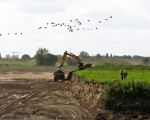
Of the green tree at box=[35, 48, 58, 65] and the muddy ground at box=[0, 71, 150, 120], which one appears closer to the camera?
the muddy ground at box=[0, 71, 150, 120]

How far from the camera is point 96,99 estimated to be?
31500 mm

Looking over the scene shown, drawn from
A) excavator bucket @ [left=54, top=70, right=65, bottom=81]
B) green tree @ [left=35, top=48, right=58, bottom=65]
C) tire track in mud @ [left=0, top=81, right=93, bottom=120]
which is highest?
green tree @ [left=35, top=48, right=58, bottom=65]

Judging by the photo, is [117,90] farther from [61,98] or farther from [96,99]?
[61,98]

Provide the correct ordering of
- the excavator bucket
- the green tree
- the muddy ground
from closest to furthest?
the muddy ground → the excavator bucket → the green tree

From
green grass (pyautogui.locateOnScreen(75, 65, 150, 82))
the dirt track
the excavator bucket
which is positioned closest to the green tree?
the excavator bucket

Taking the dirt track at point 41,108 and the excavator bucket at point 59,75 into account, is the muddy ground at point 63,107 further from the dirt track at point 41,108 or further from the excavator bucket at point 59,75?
the excavator bucket at point 59,75

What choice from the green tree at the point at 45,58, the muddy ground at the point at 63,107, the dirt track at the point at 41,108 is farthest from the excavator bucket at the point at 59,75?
the green tree at the point at 45,58

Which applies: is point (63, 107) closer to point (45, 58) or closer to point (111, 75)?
point (111, 75)

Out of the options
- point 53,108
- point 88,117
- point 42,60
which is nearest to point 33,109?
point 53,108

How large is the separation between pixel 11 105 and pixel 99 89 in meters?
7.52

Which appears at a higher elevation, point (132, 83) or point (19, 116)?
point (132, 83)

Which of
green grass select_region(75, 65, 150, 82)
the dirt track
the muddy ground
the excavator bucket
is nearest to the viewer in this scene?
the muddy ground

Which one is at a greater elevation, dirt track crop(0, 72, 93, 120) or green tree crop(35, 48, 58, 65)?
green tree crop(35, 48, 58, 65)

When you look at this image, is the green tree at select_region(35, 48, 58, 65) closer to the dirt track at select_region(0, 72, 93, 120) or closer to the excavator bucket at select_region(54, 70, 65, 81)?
the excavator bucket at select_region(54, 70, 65, 81)
